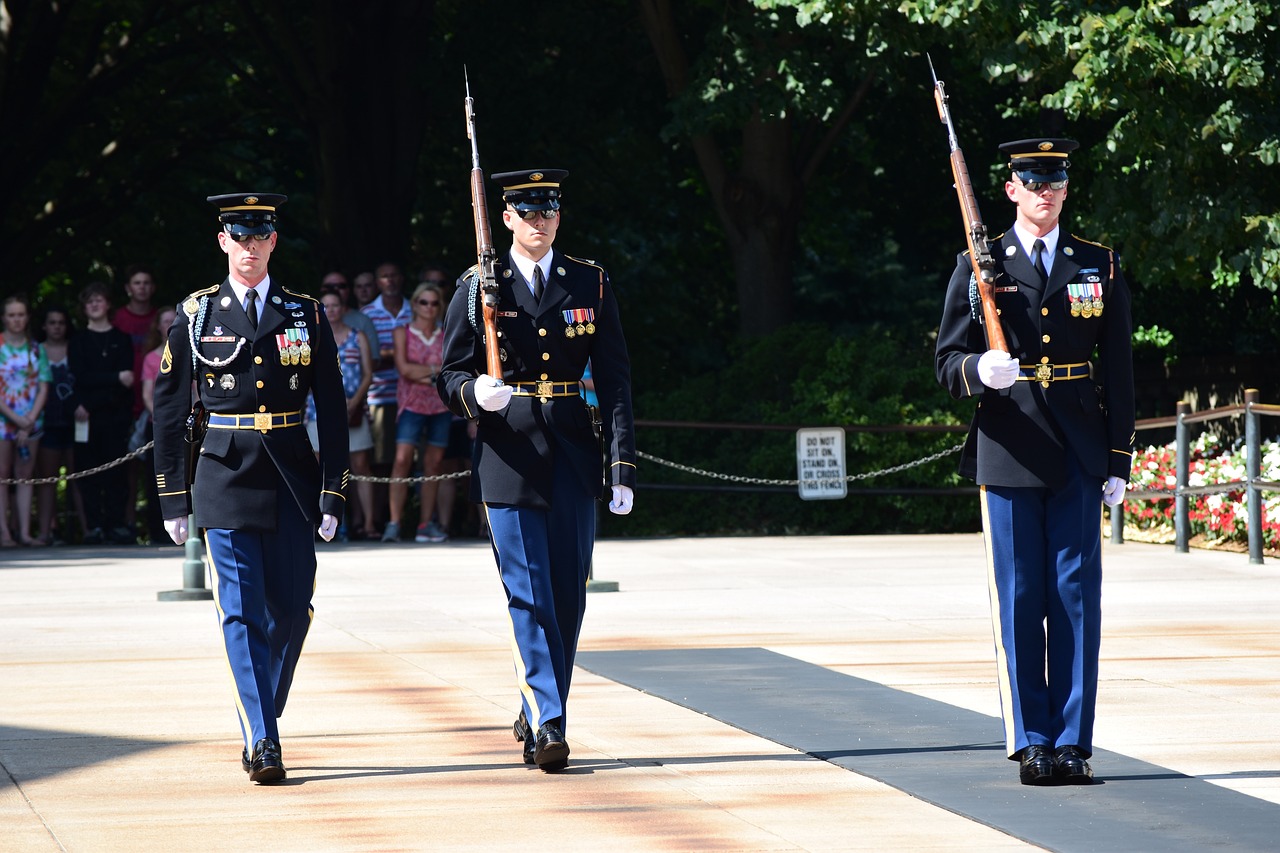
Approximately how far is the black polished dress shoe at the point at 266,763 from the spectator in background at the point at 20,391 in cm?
1036

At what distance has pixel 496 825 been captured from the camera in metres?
6.19

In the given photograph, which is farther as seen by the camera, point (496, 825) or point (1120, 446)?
point (1120, 446)

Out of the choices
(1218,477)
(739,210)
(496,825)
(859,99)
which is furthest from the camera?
(739,210)

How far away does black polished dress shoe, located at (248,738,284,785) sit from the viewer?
269 inches

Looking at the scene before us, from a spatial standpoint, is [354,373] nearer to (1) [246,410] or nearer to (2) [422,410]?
(2) [422,410]

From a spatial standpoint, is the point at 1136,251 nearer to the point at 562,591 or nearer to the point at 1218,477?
the point at 1218,477

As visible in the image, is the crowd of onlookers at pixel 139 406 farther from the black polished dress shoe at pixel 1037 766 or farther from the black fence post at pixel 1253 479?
the black polished dress shoe at pixel 1037 766

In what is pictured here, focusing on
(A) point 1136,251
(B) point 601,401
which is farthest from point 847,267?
(B) point 601,401

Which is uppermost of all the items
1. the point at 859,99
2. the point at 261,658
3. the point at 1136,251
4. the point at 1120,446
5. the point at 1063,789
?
the point at 859,99

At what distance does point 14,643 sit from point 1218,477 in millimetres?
9727

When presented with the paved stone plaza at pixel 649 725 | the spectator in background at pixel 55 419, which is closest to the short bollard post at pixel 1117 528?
the paved stone plaza at pixel 649 725

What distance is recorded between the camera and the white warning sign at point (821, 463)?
18547 mm

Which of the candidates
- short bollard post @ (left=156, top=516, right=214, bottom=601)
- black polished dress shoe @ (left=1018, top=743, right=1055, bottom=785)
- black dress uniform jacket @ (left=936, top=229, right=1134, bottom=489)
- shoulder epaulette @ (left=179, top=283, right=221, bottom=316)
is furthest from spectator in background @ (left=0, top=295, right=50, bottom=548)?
black polished dress shoe @ (left=1018, top=743, right=1055, bottom=785)

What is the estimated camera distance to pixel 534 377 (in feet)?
24.2
